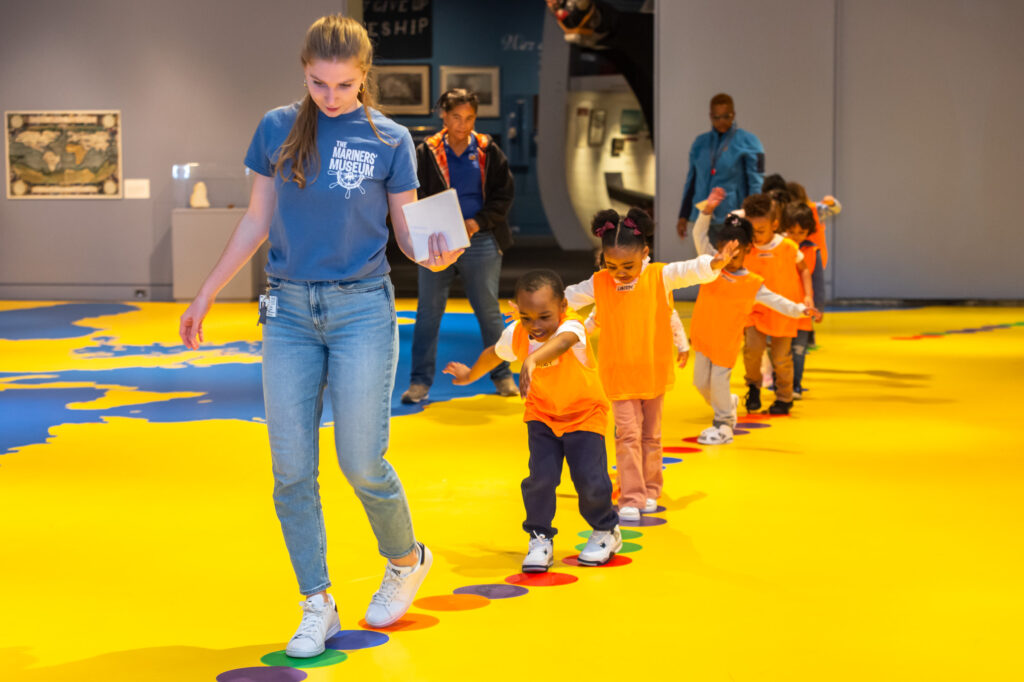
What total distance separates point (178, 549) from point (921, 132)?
454 inches

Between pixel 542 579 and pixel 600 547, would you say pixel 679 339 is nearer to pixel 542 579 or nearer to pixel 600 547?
pixel 600 547

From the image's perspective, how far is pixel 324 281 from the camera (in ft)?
9.67

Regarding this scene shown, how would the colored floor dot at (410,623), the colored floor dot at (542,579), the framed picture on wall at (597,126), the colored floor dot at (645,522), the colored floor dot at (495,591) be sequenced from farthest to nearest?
the framed picture on wall at (597,126)
the colored floor dot at (645,522)
the colored floor dot at (542,579)
the colored floor dot at (495,591)
the colored floor dot at (410,623)

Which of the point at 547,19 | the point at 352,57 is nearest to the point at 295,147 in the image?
the point at 352,57

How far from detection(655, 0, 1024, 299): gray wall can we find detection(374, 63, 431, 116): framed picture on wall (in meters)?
2.92

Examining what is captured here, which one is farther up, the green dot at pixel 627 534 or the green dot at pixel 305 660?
the green dot at pixel 627 534

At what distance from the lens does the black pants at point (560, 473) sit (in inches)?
147

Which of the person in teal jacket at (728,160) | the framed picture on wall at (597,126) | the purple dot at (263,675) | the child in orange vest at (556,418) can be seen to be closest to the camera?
the purple dot at (263,675)

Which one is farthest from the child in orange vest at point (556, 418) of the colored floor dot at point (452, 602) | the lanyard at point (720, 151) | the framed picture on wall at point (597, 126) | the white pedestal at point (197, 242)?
the framed picture on wall at point (597, 126)

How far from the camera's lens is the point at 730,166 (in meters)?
8.18

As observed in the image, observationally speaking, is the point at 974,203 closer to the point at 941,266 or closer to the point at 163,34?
the point at 941,266

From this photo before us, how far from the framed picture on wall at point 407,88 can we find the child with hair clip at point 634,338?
11.0m

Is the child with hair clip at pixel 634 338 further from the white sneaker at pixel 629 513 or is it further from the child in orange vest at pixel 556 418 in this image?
the child in orange vest at pixel 556 418

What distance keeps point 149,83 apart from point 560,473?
12101mm
